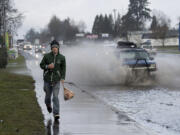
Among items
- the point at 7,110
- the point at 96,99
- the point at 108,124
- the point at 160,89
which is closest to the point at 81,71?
the point at 160,89

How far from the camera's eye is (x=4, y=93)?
16766mm

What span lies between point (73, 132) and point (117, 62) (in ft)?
46.4

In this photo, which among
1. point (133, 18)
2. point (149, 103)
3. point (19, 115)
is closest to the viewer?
point (19, 115)

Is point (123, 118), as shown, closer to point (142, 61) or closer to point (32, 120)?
point (32, 120)

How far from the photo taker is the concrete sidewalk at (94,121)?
9.32m

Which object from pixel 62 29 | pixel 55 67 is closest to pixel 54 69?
pixel 55 67

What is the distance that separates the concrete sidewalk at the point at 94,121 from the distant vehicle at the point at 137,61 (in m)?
8.24

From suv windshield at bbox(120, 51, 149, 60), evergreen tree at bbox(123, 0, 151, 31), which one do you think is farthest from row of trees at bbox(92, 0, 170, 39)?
suv windshield at bbox(120, 51, 149, 60)

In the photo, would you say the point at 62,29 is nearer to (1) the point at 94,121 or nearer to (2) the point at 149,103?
(2) the point at 149,103

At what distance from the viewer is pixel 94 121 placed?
10.6 meters

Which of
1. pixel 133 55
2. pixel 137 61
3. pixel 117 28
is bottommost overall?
pixel 137 61

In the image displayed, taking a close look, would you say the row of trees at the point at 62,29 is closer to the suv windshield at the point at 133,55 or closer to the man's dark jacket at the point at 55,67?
the suv windshield at the point at 133,55

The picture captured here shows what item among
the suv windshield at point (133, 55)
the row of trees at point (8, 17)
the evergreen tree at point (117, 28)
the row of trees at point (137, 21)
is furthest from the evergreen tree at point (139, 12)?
the suv windshield at point (133, 55)

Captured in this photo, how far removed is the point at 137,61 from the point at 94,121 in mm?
12034
